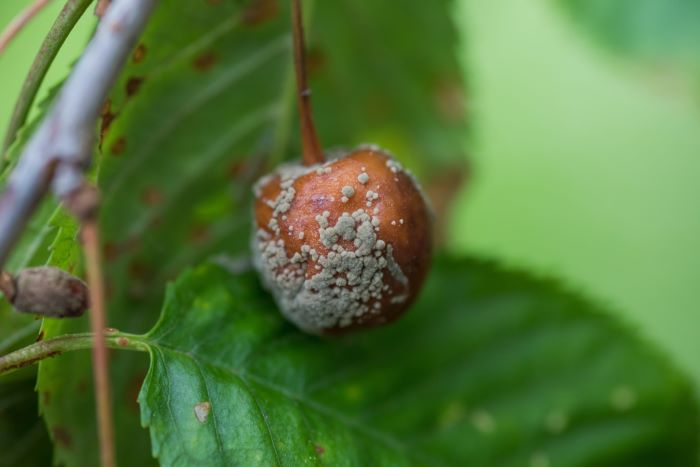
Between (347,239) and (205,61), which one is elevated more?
(205,61)

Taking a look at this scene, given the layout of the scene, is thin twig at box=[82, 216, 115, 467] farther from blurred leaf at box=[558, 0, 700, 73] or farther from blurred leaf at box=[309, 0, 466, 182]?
blurred leaf at box=[558, 0, 700, 73]

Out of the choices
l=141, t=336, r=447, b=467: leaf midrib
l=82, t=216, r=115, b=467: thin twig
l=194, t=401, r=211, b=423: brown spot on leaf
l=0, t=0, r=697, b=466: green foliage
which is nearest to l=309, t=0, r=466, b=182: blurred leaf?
Answer: l=0, t=0, r=697, b=466: green foliage

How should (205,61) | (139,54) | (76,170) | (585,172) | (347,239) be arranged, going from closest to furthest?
(76,170) → (347,239) → (139,54) → (205,61) → (585,172)

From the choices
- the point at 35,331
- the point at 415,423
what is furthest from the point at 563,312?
the point at 35,331

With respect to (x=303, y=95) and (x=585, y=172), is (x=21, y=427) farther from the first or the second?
(x=585, y=172)

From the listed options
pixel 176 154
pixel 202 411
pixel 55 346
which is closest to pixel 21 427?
pixel 55 346

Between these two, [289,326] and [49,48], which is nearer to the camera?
[49,48]

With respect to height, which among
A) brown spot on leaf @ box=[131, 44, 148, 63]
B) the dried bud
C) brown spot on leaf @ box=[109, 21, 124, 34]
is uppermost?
brown spot on leaf @ box=[109, 21, 124, 34]
